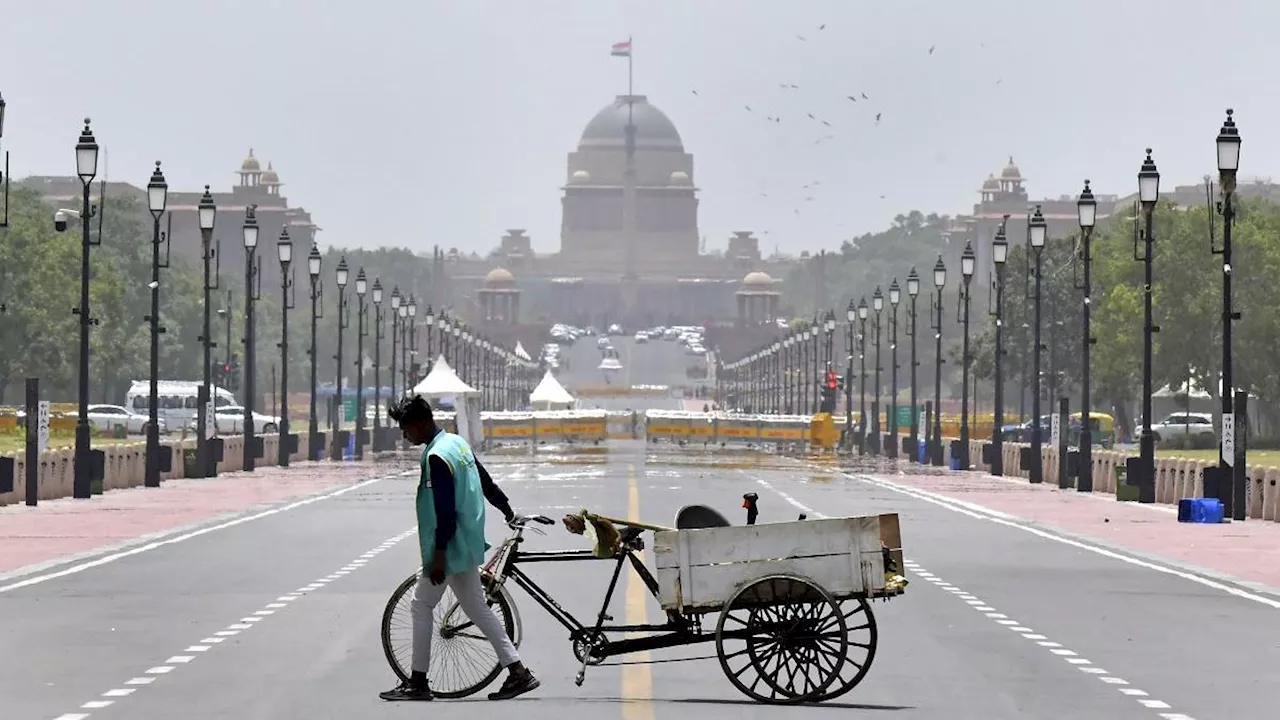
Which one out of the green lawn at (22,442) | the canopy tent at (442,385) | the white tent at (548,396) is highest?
the white tent at (548,396)

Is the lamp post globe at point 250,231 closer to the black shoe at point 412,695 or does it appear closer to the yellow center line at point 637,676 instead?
the yellow center line at point 637,676

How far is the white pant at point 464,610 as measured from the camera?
1567 cm

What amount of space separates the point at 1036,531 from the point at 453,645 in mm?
23479

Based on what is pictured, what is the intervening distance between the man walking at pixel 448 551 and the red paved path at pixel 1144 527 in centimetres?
1294

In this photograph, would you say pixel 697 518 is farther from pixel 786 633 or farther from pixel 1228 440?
pixel 1228 440

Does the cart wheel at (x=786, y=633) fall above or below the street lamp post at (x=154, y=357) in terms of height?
below

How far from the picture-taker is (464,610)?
1580 cm

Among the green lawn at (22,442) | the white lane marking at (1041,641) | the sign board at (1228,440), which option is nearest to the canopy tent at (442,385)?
the green lawn at (22,442)

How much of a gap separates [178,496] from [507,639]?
34290mm

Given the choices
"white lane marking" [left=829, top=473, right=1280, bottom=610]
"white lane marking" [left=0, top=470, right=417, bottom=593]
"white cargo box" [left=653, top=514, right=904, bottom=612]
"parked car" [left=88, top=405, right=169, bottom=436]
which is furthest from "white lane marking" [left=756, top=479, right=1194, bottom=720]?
"parked car" [left=88, top=405, right=169, bottom=436]

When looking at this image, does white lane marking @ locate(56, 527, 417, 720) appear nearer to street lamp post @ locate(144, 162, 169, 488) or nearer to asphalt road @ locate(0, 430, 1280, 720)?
asphalt road @ locate(0, 430, 1280, 720)

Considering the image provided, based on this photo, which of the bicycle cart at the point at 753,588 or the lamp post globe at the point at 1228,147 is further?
the lamp post globe at the point at 1228,147

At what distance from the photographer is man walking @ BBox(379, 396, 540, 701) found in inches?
614

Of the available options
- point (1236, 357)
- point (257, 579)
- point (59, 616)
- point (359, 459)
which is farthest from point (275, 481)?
point (1236, 357)
